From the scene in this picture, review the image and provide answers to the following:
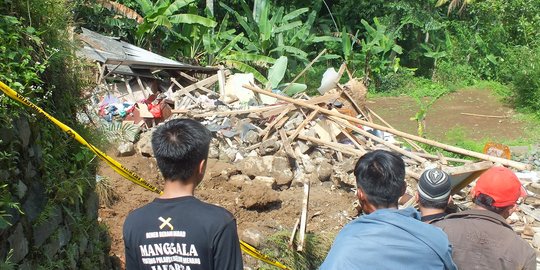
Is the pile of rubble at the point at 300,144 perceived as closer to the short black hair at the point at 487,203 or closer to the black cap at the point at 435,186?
the black cap at the point at 435,186

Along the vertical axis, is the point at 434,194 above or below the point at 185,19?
above

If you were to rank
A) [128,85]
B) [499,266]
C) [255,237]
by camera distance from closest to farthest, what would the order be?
[499,266] → [255,237] → [128,85]

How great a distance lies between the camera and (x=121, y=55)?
13.5 metres

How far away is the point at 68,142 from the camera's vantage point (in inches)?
159

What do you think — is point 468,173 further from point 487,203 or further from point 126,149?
point 126,149

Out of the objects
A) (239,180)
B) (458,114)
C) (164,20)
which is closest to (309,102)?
(239,180)

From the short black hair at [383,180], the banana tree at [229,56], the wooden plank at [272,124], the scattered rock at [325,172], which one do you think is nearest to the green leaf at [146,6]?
the banana tree at [229,56]

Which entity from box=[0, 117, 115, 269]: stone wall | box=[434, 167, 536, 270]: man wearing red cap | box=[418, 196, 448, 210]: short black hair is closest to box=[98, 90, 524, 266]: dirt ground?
box=[0, 117, 115, 269]: stone wall

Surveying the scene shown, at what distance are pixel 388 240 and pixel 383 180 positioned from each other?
28 centimetres

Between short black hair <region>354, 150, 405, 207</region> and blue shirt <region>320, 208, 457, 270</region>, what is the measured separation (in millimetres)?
94

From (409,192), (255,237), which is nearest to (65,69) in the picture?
(255,237)

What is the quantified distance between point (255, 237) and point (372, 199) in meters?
5.18

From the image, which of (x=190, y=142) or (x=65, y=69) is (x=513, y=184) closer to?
(x=190, y=142)

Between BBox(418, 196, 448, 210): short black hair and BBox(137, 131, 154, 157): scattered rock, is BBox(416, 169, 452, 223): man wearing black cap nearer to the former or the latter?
BBox(418, 196, 448, 210): short black hair
